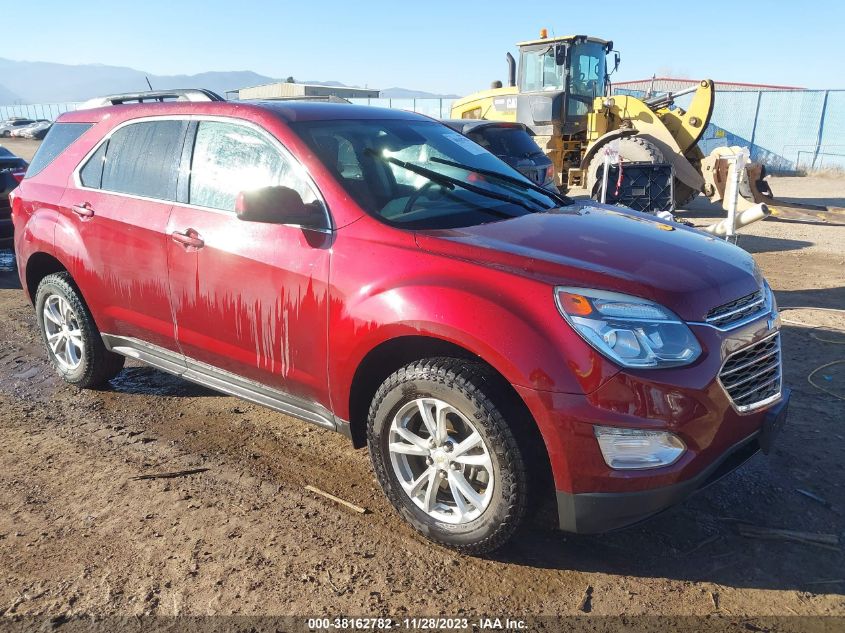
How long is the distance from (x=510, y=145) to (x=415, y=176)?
6.83 metres

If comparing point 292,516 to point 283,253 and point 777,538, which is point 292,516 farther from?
point 777,538

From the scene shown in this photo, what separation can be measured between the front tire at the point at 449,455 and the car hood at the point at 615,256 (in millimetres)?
468

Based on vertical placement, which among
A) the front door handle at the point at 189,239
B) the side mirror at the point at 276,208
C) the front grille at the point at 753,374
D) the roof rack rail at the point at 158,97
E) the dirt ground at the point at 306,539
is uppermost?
the roof rack rail at the point at 158,97

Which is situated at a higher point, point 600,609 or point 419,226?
point 419,226

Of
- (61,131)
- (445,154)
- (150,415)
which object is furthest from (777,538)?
(61,131)

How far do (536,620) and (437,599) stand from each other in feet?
1.25

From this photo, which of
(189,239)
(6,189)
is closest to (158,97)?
(189,239)

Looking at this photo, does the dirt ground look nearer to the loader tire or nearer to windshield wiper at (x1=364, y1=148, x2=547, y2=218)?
windshield wiper at (x1=364, y1=148, x2=547, y2=218)

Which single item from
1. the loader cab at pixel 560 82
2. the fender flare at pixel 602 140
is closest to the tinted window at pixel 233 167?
the fender flare at pixel 602 140

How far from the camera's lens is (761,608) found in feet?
8.10

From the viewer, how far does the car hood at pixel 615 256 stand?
253cm

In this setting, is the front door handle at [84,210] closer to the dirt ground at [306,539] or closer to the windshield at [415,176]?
the dirt ground at [306,539]

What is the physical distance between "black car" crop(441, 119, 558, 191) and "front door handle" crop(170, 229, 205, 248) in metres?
6.57

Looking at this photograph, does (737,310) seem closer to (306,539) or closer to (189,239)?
(306,539)
